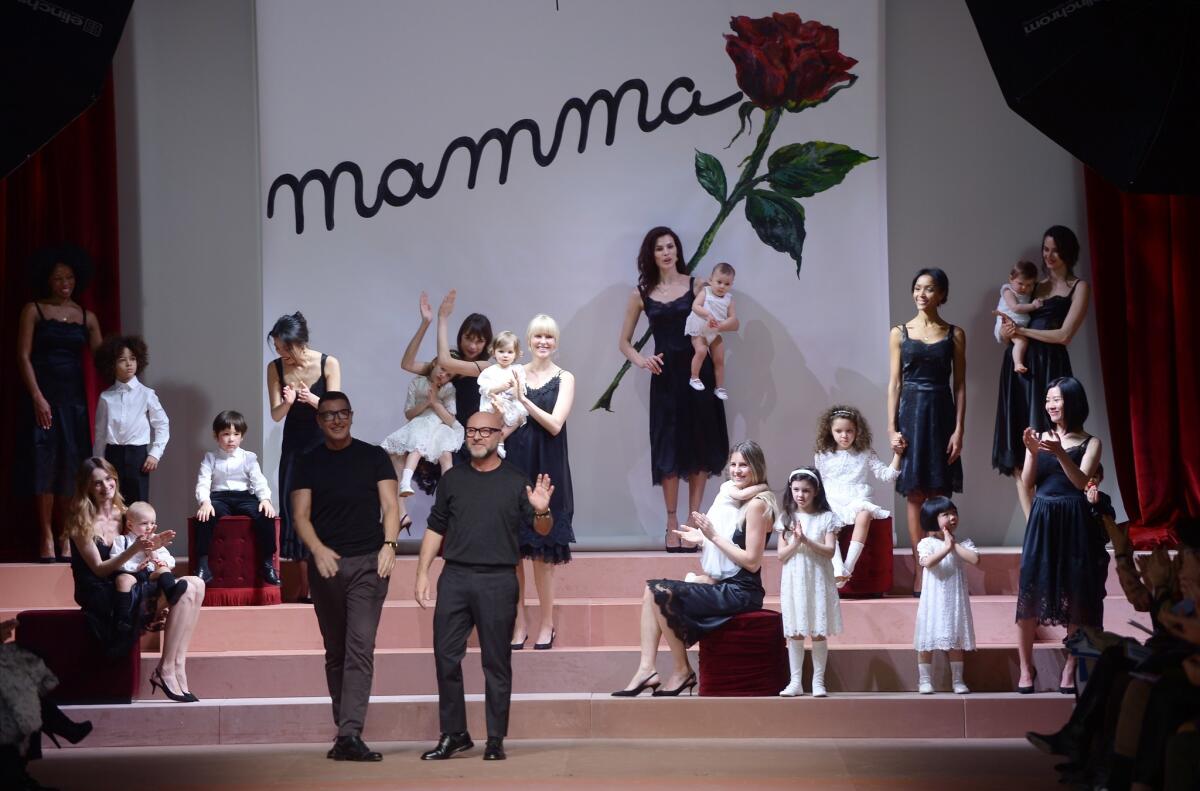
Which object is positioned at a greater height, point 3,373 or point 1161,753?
point 3,373

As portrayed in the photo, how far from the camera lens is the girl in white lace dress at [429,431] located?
27.8ft

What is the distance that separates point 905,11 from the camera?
9453 millimetres

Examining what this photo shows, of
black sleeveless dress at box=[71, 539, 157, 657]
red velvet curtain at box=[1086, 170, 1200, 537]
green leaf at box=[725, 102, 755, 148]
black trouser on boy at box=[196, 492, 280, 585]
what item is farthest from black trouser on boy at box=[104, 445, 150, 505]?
red velvet curtain at box=[1086, 170, 1200, 537]

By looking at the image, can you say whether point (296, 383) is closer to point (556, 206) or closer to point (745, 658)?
point (556, 206)

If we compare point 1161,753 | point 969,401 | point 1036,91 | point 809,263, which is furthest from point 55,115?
point 969,401

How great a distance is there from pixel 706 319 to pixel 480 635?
2969mm

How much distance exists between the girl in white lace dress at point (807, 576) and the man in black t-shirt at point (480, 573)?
49.7 inches

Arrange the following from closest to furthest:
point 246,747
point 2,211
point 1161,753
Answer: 1. point 1161,753
2. point 246,747
3. point 2,211

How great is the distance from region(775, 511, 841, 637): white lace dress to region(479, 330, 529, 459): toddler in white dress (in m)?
1.54

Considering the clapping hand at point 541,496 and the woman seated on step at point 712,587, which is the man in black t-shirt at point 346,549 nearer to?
the clapping hand at point 541,496

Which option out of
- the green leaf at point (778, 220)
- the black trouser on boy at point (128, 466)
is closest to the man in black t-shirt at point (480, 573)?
the black trouser on boy at point (128, 466)

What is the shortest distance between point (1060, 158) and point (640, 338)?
283 cm

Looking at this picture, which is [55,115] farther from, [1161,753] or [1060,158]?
[1060,158]

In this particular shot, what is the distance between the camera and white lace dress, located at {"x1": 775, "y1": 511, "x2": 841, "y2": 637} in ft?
22.3
